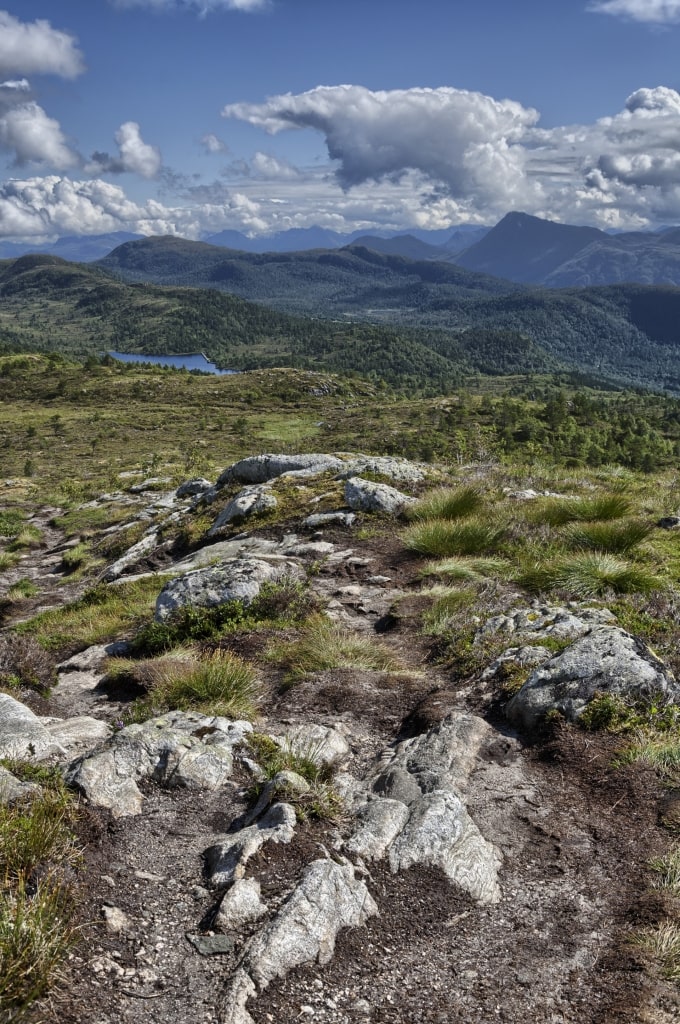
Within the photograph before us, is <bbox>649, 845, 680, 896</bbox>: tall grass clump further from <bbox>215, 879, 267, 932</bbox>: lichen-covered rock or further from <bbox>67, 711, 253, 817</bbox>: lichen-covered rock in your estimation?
<bbox>67, 711, 253, 817</bbox>: lichen-covered rock

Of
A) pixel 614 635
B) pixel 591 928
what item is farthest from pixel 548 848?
pixel 614 635

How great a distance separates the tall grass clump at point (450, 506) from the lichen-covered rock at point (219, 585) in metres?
3.65

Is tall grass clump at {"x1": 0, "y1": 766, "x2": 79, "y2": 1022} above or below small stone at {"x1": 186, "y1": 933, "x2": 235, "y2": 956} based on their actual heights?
above

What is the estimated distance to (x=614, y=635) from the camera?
274 inches

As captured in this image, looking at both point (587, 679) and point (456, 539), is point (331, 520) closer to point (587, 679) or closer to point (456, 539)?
point (456, 539)

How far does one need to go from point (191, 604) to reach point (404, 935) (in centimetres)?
674

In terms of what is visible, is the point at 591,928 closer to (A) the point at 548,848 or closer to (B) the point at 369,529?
(A) the point at 548,848

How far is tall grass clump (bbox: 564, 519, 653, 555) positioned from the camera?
1061 centimetres

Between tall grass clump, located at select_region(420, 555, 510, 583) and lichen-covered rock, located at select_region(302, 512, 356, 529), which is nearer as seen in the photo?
tall grass clump, located at select_region(420, 555, 510, 583)

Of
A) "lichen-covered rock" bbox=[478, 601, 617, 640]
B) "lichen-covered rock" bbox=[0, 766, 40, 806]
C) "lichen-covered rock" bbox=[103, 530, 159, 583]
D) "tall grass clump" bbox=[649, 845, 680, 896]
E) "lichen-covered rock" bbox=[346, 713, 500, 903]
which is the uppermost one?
"lichen-covered rock" bbox=[0, 766, 40, 806]

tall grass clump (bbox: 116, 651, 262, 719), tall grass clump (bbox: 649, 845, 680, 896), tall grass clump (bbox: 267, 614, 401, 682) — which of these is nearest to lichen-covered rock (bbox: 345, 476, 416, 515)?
tall grass clump (bbox: 267, 614, 401, 682)

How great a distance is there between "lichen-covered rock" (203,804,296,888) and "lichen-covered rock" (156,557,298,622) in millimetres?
5290

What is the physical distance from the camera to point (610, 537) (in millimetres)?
10672

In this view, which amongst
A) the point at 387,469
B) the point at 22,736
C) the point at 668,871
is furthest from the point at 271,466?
the point at 668,871
